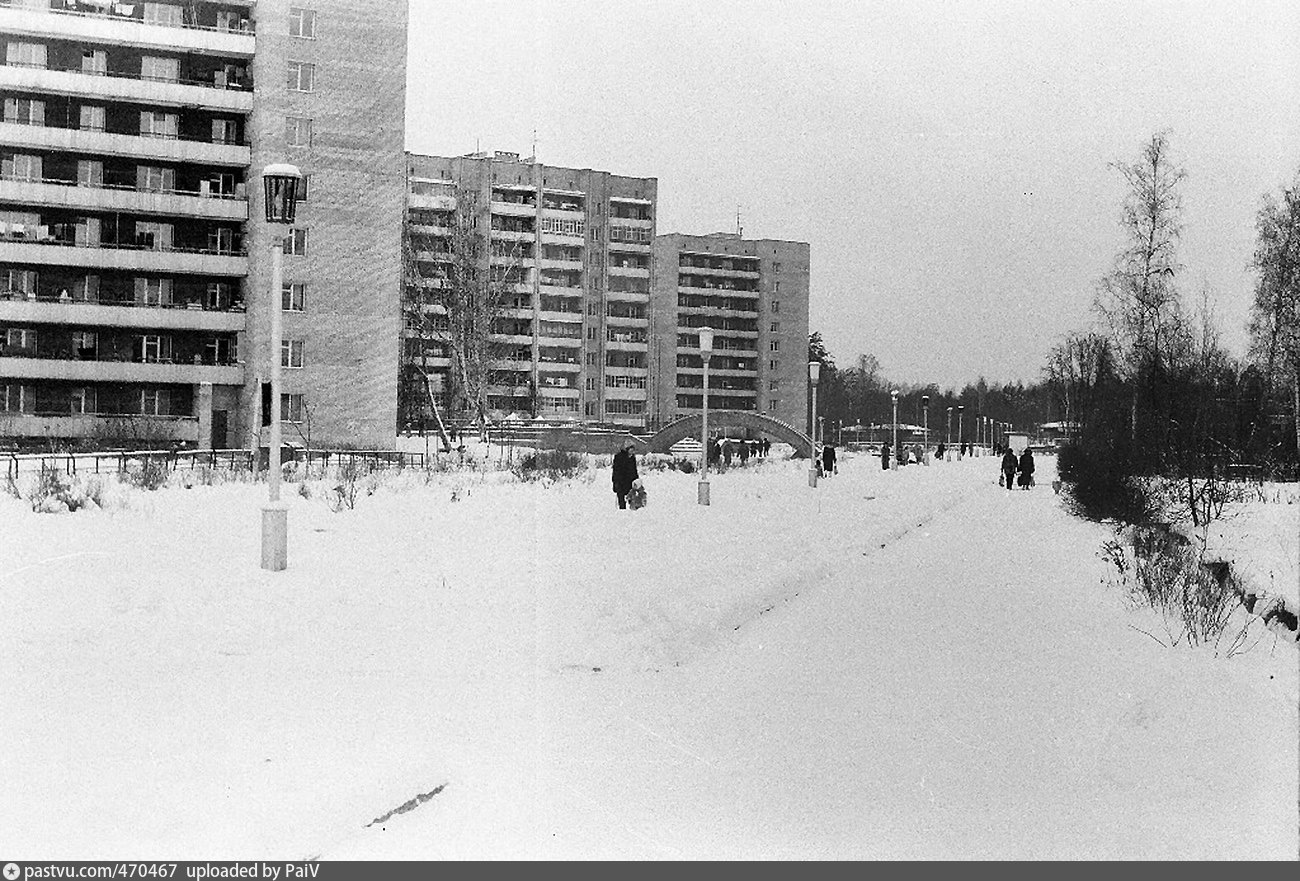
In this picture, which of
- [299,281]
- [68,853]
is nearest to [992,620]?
[68,853]

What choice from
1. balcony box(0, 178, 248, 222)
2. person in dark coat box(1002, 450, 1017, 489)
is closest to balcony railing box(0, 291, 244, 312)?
balcony box(0, 178, 248, 222)

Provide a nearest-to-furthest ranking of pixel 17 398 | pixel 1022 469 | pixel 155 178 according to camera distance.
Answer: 1. pixel 1022 469
2. pixel 17 398
3. pixel 155 178

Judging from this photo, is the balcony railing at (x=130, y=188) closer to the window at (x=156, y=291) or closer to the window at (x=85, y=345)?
the window at (x=156, y=291)

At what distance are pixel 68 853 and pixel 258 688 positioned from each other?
2.92 metres

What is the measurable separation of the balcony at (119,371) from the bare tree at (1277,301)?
3640 cm

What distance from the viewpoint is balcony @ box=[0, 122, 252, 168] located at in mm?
43031

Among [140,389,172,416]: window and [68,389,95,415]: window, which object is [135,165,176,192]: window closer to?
[140,389,172,416]: window

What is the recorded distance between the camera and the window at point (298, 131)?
4659 centimetres

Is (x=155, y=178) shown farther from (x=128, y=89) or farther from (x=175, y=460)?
(x=175, y=460)

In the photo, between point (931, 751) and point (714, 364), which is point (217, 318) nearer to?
point (931, 751)

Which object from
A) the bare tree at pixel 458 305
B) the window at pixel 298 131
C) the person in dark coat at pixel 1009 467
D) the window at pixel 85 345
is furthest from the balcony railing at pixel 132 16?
the person in dark coat at pixel 1009 467

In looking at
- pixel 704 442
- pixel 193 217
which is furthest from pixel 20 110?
pixel 704 442

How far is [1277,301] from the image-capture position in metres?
26.4

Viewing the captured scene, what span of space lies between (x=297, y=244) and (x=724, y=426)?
23621mm
